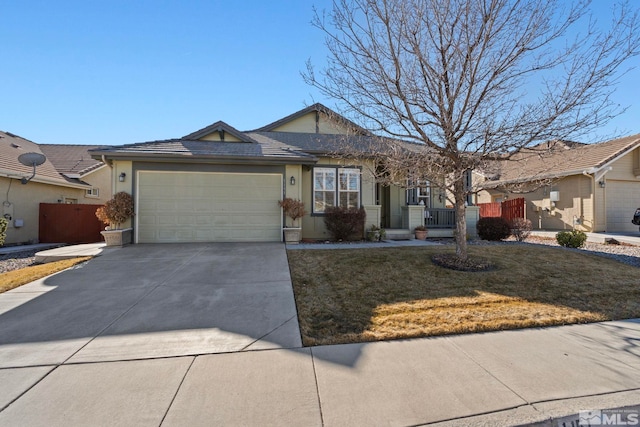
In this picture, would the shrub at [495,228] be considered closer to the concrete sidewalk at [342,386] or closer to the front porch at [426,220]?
the front porch at [426,220]

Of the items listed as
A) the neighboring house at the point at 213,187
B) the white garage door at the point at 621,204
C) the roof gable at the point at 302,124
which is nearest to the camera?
the neighboring house at the point at 213,187

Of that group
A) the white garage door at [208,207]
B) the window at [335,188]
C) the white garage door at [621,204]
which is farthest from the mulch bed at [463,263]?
the white garage door at [621,204]

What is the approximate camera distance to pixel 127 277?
574 centimetres

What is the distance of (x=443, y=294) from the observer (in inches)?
191

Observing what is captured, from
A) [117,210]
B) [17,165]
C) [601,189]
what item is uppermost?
[17,165]

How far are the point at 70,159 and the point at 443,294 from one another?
21.4 meters

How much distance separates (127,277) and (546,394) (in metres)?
6.84

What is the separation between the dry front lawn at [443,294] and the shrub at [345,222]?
2566 millimetres

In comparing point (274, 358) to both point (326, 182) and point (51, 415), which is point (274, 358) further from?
point (326, 182)

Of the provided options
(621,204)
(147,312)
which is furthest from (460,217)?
(621,204)

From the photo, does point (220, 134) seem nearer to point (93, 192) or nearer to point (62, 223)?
point (62, 223)

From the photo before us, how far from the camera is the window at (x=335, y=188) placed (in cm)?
1119

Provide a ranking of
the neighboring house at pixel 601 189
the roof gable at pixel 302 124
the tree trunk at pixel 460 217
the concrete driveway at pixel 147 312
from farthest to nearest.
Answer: the roof gable at pixel 302 124, the neighboring house at pixel 601 189, the tree trunk at pixel 460 217, the concrete driveway at pixel 147 312

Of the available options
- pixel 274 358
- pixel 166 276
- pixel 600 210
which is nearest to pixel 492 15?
pixel 274 358
